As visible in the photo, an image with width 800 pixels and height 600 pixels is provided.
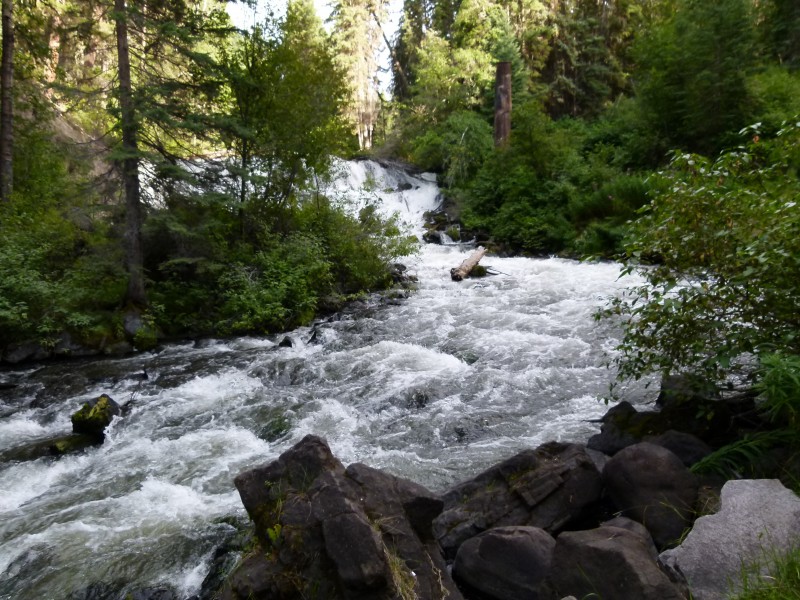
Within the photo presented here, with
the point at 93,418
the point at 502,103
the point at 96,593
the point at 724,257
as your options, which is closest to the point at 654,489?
the point at 724,257

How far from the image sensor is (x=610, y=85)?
99.2 ft

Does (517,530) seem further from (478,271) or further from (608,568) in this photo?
(478,271)

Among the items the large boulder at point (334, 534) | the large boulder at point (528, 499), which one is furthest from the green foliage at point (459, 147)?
the large boulder at point (334, 534)

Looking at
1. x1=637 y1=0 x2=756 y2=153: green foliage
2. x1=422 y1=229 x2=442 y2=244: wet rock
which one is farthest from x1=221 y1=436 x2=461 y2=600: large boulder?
x1=422 y1=229 x2=442 y2=244: wet rock

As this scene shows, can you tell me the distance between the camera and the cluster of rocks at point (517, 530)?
9.39 ft

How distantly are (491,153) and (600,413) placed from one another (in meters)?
17.7

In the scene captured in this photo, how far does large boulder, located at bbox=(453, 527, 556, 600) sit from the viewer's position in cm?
334

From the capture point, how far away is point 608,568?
288 centimetres

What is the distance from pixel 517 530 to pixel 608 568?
79cm

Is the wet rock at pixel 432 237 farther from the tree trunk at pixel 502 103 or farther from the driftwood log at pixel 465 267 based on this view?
the tree trunk at pixel 502 103

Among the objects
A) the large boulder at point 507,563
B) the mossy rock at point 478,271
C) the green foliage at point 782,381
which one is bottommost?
the large boulder at point 507,563

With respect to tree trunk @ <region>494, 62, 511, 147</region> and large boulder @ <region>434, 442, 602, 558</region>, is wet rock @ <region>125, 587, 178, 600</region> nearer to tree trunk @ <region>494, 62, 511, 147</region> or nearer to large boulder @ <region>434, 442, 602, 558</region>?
large boulder @ <region>434, 442, 602, 558</region>

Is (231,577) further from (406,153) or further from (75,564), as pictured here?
(406,153)

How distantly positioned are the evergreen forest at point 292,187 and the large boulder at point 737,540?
0.81 metres
